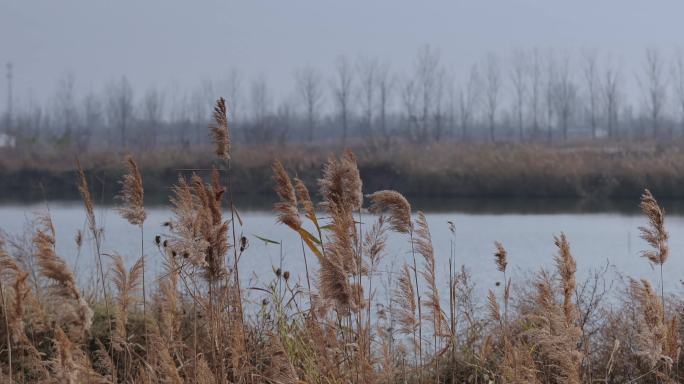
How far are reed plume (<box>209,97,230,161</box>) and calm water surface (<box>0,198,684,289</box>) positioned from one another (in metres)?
4.54

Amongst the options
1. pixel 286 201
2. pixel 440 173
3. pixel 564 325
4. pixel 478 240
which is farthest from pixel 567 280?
pixel 440 173

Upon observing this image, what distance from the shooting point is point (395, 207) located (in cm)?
337

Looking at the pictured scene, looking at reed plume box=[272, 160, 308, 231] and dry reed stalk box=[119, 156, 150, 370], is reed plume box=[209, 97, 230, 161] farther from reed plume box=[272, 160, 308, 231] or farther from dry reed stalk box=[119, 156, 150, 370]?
dry reed stalk box=[119, 156, 150, 370]

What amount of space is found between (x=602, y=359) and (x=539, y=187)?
2007 cm

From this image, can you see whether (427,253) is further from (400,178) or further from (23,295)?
(400,178)

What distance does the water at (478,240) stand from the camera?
34.4ft

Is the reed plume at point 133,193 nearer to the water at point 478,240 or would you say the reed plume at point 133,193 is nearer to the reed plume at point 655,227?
the reed plume at point 655,227

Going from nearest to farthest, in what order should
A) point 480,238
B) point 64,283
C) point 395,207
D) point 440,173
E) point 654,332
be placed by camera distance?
point 64,283 < point 654,332 < point 395,207 < point 480,238 < point 440,173

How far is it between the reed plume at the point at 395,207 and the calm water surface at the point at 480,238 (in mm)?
4556

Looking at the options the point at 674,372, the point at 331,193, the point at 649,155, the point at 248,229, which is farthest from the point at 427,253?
the point at 649,155

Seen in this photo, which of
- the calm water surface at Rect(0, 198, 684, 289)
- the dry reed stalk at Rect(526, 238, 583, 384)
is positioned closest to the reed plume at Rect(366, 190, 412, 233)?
the dry reed stalk at Rect(526, 238, 583, 384)

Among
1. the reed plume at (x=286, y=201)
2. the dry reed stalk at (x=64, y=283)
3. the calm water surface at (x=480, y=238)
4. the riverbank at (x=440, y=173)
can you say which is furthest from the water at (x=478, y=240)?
the dry reed stalk at (x=64, y=283)

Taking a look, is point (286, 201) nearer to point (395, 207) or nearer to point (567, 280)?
point (395, 207)

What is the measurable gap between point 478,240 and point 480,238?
0.34 metres
